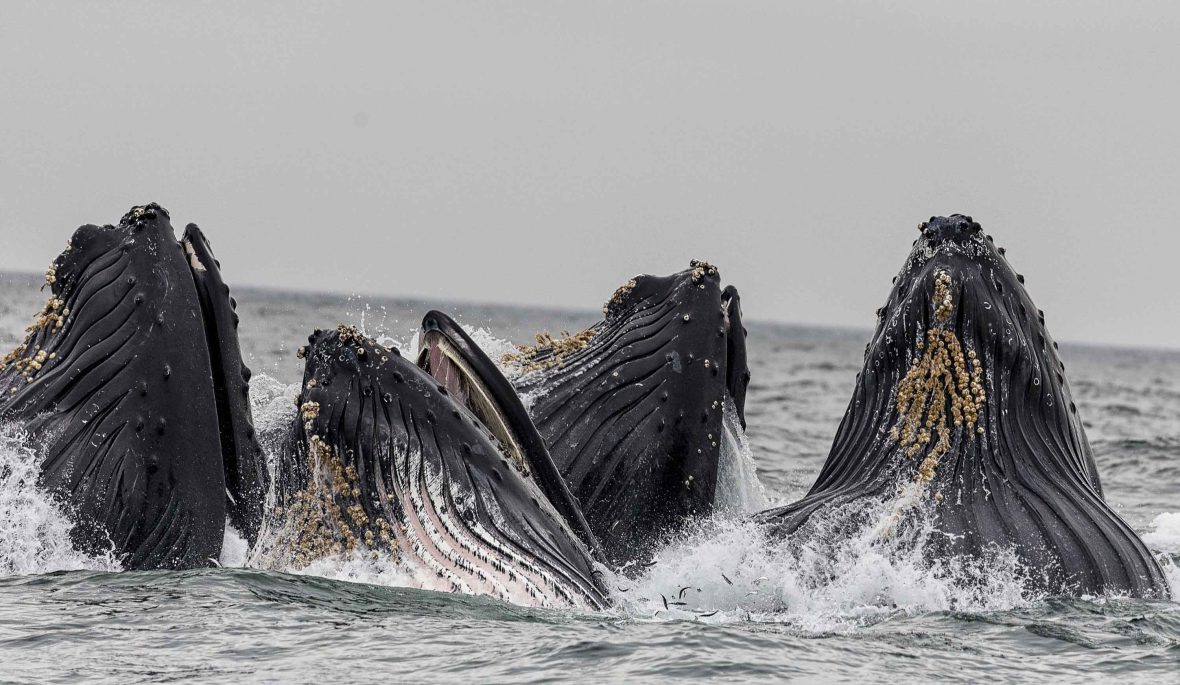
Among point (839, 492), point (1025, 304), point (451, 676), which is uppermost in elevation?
point (1025, 304)

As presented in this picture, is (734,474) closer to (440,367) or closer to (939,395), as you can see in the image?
(939,395)

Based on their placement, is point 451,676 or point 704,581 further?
point 704,581

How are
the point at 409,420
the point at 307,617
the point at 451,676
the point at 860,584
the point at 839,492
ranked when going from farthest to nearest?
the point at 839,492, the point at 860,584, the point at 409,420, the point at 307,617, the point at 451,676

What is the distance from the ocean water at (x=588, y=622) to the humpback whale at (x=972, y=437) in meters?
0.24

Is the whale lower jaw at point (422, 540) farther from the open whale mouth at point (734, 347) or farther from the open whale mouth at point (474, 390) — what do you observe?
the open whale mouth at point (734, 347)

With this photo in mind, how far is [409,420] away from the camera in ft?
26.6

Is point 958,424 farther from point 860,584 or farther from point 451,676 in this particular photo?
point 451,676

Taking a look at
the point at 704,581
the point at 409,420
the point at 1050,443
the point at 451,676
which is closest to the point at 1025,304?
the point at 1050,443

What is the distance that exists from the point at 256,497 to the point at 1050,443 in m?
4.32

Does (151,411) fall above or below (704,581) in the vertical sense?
above

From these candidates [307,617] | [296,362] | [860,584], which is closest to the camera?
[307,617]

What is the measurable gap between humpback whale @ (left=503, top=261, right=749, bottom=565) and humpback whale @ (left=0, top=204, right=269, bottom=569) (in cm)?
229

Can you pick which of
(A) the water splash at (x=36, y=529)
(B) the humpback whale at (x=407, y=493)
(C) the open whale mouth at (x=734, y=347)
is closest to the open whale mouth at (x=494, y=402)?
(B) the humpback whale at (x=407, y=493)

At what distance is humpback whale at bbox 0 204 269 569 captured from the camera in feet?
26.9
